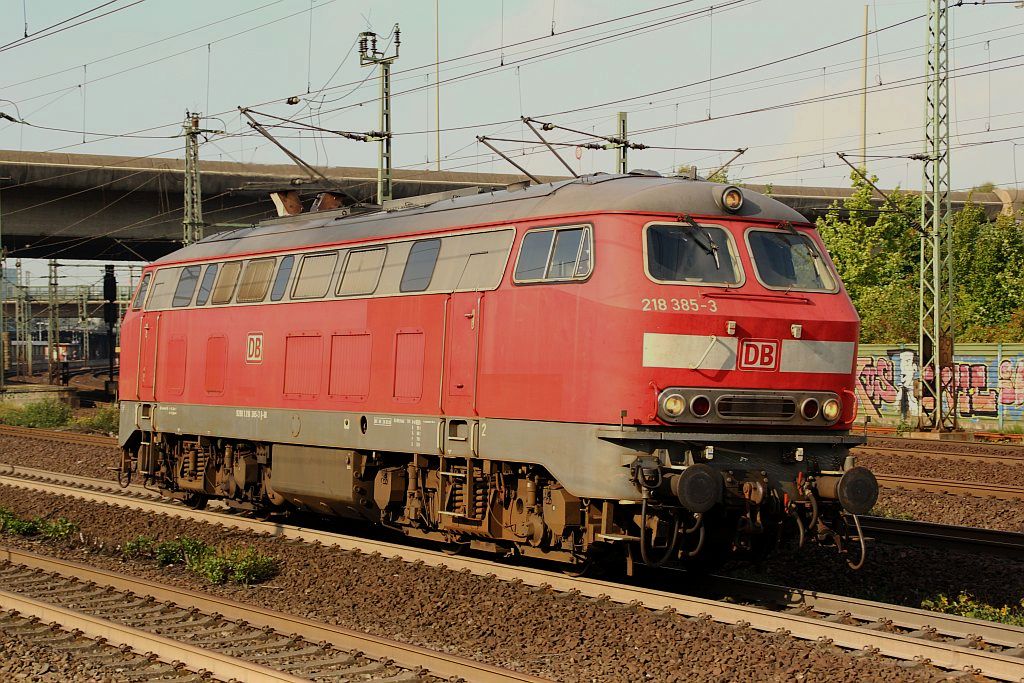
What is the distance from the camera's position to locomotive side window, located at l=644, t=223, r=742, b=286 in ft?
37.3

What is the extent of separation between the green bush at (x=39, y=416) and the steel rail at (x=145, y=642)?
2772 cm

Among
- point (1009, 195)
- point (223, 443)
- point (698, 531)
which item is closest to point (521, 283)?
point (698, 531)

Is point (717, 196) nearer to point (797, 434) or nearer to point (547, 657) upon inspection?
point (797, 434)

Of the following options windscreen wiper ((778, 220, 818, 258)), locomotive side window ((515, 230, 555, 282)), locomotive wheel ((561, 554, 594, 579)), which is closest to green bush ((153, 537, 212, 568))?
locomotive wheel ((561, 554, 594, 579))

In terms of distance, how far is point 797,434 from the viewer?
11602 millimetres

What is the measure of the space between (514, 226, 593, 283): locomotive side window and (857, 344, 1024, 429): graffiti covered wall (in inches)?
908

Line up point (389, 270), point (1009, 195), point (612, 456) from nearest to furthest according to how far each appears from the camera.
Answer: point (612, 456) → point (389, 270) → point (1009, 195)

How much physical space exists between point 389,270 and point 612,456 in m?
4.45

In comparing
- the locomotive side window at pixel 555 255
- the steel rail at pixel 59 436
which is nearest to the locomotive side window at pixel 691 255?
the locomotive side window at pixel 555 255

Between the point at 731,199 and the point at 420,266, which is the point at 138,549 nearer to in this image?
the point at 420,266

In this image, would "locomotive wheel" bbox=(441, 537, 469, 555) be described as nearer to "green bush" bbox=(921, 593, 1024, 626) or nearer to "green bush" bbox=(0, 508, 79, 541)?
"green bush" bbox=(921, 593, 1024, 626)

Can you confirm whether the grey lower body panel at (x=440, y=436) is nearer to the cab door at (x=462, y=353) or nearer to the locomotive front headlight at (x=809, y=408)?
the cab door at (x=462, y=353)

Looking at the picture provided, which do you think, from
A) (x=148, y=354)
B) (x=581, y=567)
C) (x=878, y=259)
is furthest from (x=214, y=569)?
(x=878, y=259)

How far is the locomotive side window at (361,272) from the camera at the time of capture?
14.4m
